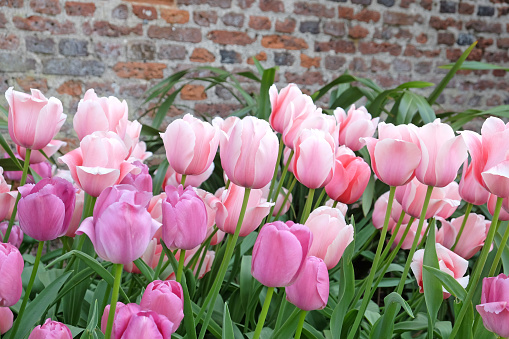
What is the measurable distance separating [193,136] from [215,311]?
0.23 m

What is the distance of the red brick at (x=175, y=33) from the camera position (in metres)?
2.40

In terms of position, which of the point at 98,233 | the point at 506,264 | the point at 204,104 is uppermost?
the point at 98,233

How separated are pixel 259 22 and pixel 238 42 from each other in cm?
15

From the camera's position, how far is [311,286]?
0.41 metres

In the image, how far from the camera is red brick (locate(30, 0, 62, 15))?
2180 millimetres

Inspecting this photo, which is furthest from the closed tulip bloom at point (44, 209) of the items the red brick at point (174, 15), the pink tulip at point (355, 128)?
the red brick at point (174, 15)

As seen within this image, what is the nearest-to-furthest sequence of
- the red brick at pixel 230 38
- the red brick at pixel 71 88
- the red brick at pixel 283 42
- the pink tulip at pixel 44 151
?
the pink tulip at pixel 44 151 < the red brick at pixel 71 88 < the red brick at pixel 230 38 < the red brick at pixel 283 42

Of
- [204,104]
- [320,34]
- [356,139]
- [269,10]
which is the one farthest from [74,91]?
[356,139]

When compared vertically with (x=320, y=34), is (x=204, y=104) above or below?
below

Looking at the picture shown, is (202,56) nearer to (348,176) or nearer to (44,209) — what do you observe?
(348,176)

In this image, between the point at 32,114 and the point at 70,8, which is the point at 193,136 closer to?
the point at 32,114

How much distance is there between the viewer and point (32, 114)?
0.56 metres

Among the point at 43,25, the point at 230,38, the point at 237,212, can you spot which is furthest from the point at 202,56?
the point at 237,212

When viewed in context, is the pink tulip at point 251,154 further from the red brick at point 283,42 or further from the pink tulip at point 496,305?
the red brick at point 283,42
